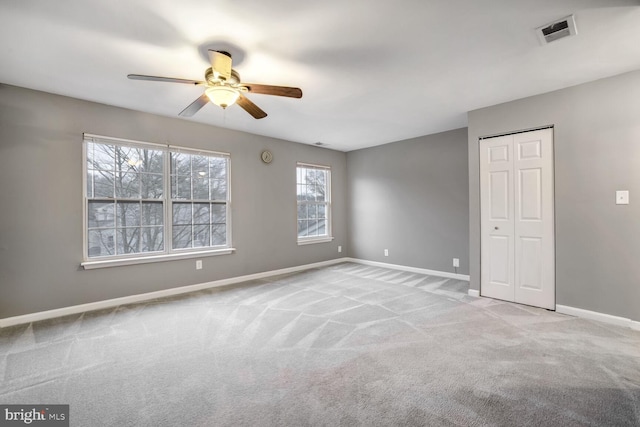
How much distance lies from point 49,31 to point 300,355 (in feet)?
10.2

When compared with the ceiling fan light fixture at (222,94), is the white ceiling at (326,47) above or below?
above

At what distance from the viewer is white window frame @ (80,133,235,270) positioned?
137 inches

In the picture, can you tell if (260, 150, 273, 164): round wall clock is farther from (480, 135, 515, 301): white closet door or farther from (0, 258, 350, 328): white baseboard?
(480, 135, 515, 301): white closet door

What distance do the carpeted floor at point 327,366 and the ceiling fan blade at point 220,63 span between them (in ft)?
7.47

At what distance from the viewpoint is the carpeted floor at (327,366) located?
1.70m

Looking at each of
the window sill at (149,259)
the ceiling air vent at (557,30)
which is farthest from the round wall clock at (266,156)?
the ceiling air vent at (557,30)

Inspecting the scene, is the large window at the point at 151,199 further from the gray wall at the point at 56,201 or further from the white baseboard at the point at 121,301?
the white baseboard at the point at 121,301

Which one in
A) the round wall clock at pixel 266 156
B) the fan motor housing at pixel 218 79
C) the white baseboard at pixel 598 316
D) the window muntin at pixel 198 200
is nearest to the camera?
the fan motor housing at pixel 218 79

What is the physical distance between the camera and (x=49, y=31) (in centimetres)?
214

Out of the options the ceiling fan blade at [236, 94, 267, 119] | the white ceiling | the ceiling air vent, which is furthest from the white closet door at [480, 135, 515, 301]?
the ceiling fan blade at [236, 94, 267, 119]

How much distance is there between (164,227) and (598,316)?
527 cm

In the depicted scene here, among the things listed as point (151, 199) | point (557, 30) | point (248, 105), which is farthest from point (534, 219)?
point (151, 199)

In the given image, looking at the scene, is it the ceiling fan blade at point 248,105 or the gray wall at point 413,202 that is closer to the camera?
the ceiling fan blade at point 248,105

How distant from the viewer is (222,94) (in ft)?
8.00
